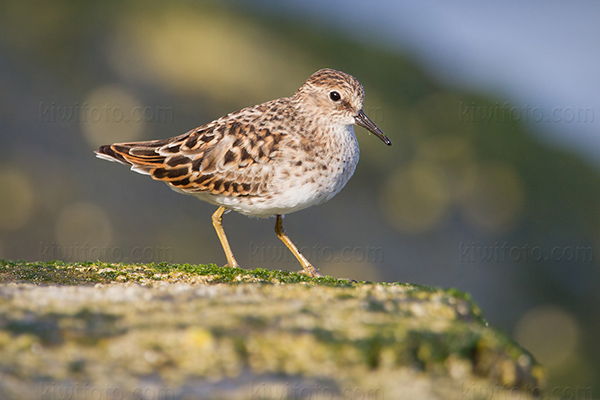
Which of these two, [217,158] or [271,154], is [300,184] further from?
[217,158]

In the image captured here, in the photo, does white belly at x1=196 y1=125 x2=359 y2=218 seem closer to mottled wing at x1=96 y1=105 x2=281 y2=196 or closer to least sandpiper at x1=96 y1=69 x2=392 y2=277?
least sandpiper at x1=96 y1=69 x2=392 y2=277

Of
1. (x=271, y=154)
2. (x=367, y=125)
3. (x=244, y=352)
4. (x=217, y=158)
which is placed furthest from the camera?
(x=367, y=125)

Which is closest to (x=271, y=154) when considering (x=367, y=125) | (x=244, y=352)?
(x=367, y=125)

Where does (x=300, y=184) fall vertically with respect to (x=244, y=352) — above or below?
above

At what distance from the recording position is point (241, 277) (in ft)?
20.3

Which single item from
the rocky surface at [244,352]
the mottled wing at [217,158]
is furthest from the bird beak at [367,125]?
the rocky surface at [244,352]

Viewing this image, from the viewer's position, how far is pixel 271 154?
7797 mm

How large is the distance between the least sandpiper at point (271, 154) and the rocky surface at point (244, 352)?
3553 mm

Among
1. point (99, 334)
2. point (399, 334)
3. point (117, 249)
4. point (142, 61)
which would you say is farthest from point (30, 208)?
point (399, 334)

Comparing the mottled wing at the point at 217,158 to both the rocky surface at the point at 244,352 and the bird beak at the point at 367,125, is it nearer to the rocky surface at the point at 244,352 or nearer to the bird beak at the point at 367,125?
the bird beak at the point at 367,125

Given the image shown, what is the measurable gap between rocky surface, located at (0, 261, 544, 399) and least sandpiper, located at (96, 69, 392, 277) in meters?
3.55

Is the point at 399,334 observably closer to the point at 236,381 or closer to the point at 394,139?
the point at 236,381

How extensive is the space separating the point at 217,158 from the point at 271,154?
2.27ft

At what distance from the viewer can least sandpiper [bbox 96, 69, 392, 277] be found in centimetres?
769
